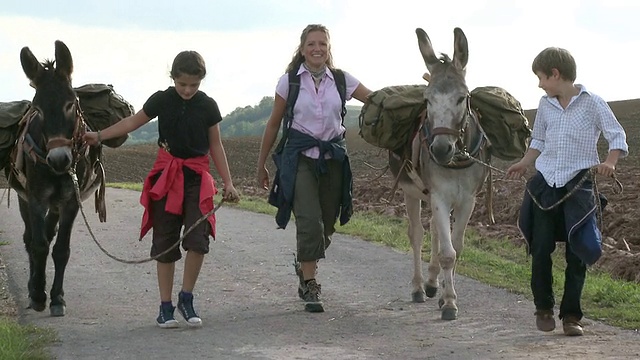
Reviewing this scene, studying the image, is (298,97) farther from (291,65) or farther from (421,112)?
(421,112)

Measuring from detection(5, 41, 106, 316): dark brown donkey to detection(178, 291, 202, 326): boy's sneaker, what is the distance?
3.79ft

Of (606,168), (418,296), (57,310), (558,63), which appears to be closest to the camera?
(606,168)

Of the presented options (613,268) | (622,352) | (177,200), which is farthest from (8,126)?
(613,268)

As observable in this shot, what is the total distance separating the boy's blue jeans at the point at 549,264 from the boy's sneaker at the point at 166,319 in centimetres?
270

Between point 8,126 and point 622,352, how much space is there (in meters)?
5.53

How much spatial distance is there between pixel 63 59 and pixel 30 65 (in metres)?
0.27

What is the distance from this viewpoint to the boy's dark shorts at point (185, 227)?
8.65 m

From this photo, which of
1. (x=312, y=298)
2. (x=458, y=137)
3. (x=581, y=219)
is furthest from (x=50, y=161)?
(x=581, y=219)

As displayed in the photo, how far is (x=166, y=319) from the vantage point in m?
8.70

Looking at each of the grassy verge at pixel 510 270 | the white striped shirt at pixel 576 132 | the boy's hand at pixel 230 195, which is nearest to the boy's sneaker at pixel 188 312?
the boy's hand at pixel 230 195

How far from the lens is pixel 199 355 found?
7.55 metres

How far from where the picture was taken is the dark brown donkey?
8.98m

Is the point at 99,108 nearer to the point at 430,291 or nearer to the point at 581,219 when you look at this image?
the point at 430,291

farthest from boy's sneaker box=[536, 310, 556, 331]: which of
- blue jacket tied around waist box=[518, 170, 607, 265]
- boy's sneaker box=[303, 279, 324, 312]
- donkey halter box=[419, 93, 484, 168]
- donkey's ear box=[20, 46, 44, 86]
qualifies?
donkey's ear box=[20, 46, 44, 86]
